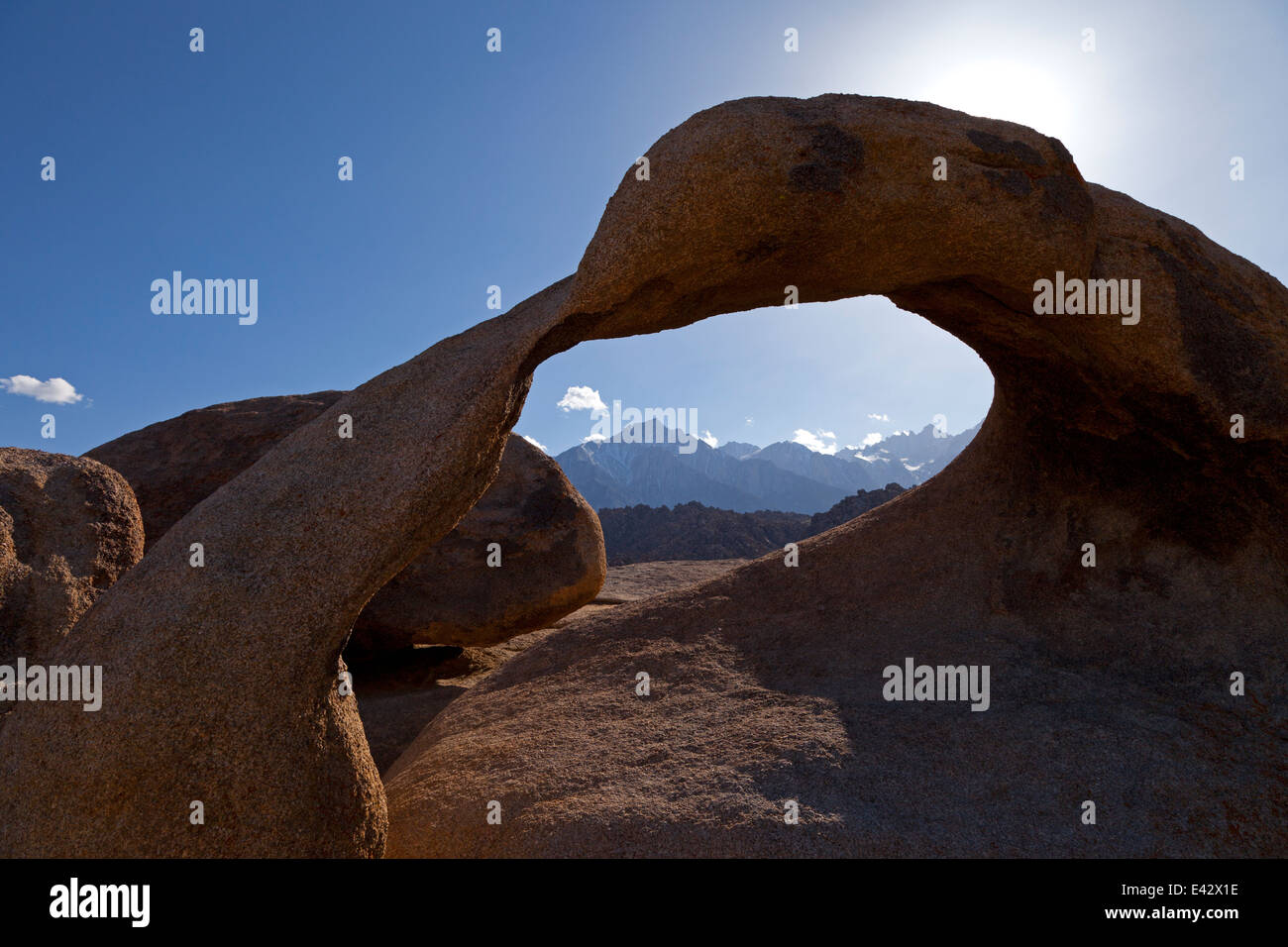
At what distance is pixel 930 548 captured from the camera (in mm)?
6203

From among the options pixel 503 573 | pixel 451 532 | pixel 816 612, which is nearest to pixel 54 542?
pixel 451 532

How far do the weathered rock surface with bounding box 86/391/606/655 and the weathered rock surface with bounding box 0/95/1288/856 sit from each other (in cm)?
248

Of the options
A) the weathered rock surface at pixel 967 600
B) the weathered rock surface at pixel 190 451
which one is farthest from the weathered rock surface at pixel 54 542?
the weathered rock surface at pixel 190 451

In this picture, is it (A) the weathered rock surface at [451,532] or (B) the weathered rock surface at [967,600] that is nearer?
(B) the weathered rock surface at [967,600]

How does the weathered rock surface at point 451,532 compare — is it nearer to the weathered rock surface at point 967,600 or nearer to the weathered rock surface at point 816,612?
the weathered rock surface at point 967,600

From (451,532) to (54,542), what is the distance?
169 inches

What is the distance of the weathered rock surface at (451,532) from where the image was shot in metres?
7.48

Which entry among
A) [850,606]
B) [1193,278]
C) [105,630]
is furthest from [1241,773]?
[105,630]

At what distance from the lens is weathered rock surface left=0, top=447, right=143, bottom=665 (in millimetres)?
3855

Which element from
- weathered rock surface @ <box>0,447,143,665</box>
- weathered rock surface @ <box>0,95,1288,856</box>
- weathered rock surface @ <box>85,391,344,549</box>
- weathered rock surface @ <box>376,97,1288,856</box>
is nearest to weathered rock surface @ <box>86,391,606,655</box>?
weathered rock surface @ <box>85,391,344,549</box>

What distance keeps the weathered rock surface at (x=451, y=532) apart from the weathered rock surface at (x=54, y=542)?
3.05 metres

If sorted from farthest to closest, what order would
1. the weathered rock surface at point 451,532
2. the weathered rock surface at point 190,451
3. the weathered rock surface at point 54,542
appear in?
the weathered rock surface at point 451,532 < the weathered rock surface at point 190,451 < the weathered rock surface at point 54,542

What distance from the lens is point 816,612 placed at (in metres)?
6.01

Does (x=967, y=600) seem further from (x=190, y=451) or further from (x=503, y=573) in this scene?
(x=190, y=451)
